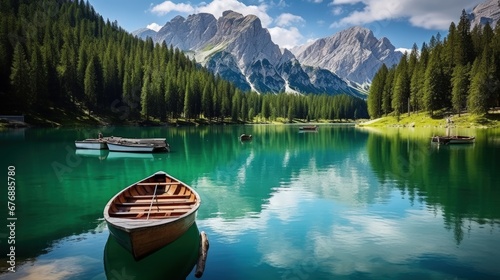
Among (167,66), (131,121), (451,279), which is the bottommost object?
(451,279)

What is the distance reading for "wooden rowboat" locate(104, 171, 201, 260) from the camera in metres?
12.8

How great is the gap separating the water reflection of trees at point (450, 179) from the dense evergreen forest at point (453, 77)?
57.4 meters

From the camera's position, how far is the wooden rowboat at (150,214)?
12.8 m

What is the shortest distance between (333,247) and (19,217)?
1843cm

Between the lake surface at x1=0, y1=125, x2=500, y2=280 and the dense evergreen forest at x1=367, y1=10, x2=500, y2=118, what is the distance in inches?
2988

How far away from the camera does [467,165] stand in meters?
41.9

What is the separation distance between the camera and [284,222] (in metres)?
21.4

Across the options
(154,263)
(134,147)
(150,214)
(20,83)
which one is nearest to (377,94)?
(134,147)

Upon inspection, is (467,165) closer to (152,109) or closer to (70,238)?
(70,238)

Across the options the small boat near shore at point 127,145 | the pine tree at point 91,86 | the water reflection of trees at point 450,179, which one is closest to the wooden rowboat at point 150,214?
the water reflection of trees at point 450,179

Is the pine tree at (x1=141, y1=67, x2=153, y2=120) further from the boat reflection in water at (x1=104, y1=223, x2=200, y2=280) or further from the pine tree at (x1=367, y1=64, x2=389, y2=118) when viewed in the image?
the boat reflection in water at (x1=104, y1=223, x2=200, y2=280)

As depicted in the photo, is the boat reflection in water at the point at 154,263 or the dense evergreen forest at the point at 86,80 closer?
the boat reflection in water at the point at 154,263

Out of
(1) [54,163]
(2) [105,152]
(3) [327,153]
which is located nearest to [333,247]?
(1) [54,163]

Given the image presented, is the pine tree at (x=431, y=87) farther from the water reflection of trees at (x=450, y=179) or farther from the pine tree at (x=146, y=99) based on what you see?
the pine tree at (x=146, y=99)
